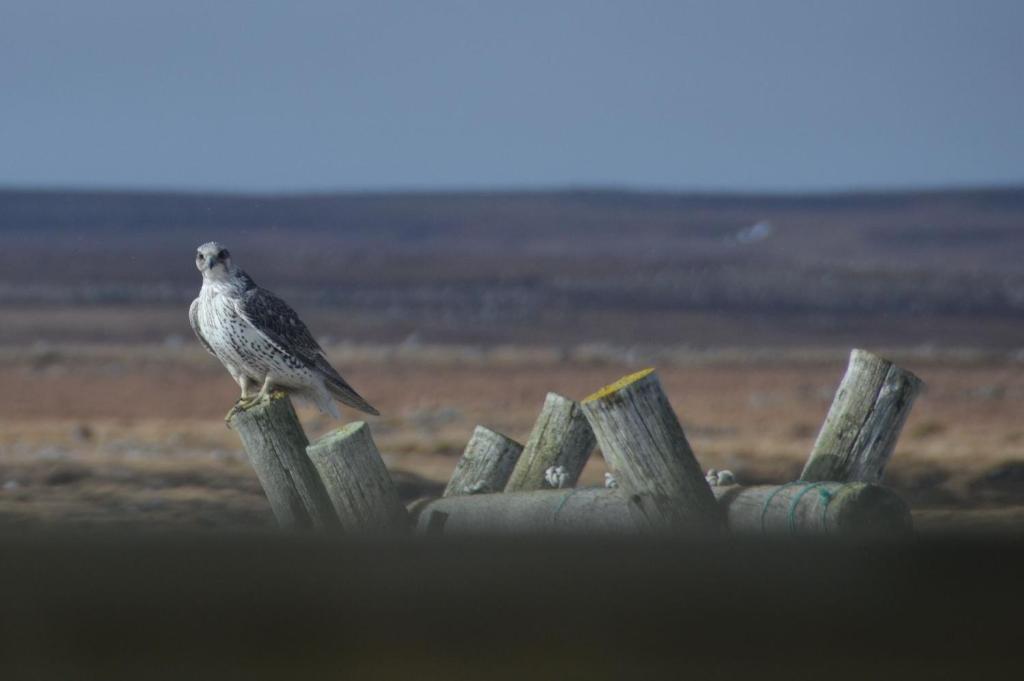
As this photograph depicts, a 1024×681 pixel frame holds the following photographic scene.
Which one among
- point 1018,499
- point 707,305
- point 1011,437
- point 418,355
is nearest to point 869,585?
point 1018,499

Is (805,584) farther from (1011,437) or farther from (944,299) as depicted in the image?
(944,299)

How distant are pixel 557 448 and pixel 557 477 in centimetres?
13

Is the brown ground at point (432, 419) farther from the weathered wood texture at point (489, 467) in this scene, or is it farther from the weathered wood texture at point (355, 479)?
the weathered wood texture at point (489, 467)

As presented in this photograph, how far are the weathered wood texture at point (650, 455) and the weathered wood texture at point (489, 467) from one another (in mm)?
1023

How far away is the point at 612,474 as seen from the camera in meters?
4.53

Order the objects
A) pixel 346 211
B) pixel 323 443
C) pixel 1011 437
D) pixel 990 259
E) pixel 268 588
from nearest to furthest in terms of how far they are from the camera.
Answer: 1. pixel 268 588
2. pixel 323 443
3. pixel 1011 437
4. pixel 990 259
5. pixel 346 211

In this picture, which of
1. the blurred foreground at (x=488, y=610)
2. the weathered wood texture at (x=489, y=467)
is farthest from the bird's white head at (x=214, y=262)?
the blurred foreground at (x=488, y=610)

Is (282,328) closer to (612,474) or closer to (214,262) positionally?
(214,262)

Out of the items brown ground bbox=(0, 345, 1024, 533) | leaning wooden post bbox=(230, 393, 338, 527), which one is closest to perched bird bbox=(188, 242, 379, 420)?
leaning wooden post bbox=(230, 393, 338, 527)

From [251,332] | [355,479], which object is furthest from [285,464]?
[251,332]

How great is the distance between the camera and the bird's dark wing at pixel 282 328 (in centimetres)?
592

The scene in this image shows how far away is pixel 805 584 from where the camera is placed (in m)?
1.93

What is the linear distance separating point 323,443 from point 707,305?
3362cm

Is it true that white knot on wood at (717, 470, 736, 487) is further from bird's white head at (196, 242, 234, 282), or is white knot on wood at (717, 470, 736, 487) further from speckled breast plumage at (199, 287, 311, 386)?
bird's white head at (196, 242, 234, 282)
